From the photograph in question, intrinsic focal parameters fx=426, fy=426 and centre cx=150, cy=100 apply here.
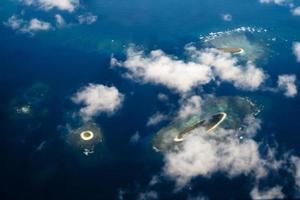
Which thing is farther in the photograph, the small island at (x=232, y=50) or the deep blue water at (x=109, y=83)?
the small island at (x=232, y=50)

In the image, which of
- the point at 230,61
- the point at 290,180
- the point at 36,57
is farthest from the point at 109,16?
the point at 290,180

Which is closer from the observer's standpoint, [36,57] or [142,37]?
[36,57]

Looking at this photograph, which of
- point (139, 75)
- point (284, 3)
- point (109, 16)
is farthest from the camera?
point (284, 3)

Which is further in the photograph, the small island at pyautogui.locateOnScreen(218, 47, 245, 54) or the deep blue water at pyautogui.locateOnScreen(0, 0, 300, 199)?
the small island at pyautogui.locateOnScreen(218, 47, 245, 54)

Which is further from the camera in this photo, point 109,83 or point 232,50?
point 232,50

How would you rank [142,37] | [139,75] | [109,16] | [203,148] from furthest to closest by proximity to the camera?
1. [109,16]
2. [142,37]
3. [139,75]
4. [203,148]

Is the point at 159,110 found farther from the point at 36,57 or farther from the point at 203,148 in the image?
the point at 36,57

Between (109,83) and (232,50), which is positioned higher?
(232,50)
